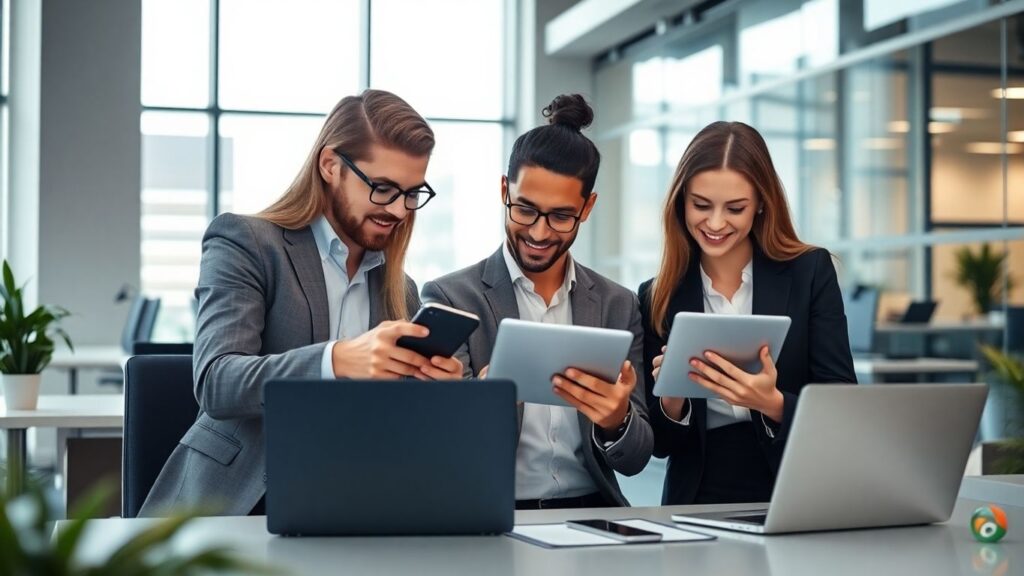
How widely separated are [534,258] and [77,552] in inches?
67.1

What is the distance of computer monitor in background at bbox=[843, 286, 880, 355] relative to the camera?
235 inches

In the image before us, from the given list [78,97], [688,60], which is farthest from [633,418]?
[78,97]

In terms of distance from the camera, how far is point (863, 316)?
604 cm

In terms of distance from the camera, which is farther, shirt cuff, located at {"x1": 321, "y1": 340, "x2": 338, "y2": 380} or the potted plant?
the potted plant

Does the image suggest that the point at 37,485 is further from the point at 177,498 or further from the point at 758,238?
the point at 758,238

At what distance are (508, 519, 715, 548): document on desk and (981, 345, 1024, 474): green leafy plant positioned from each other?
1842 millimetres

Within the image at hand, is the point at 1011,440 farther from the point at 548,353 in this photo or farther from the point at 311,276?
the point at 311,276

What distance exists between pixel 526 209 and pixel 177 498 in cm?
85

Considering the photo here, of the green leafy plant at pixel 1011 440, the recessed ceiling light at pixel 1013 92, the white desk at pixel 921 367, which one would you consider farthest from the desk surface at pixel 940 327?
the green leafy plant at pixel 1011 440

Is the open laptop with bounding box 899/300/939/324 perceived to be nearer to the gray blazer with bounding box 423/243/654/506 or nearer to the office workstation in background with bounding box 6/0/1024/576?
the office workstation in background with bounding box 6/0/1024/576

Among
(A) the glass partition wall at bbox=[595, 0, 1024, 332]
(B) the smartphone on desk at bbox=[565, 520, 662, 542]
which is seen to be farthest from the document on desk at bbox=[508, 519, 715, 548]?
(A) the glass partition wall at bbox=[595, 0, 1024, 332]

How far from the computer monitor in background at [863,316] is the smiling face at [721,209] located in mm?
3731

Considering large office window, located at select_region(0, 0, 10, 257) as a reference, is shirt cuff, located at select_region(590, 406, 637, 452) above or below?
below

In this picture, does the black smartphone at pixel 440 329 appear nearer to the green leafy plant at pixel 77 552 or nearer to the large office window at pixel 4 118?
the green leafy plant at pixel 77 552
